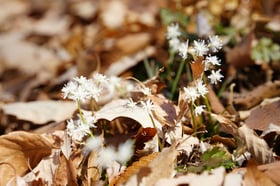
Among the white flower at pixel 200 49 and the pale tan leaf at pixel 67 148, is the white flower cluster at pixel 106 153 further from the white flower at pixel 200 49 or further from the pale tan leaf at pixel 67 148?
the white flower at pixel 200 49

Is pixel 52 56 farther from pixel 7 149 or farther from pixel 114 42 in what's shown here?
pixel 7 149

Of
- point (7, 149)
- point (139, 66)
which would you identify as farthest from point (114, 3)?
point (7, 149)

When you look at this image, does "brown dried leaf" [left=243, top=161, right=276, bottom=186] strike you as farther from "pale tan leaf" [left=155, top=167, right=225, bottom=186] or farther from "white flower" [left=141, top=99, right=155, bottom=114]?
"white flower" [left=141, top=99, right=155, bottom=114]

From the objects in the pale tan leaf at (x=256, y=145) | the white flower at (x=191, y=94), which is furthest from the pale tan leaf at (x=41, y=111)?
the pale tan leaf at (x=256, y=145)

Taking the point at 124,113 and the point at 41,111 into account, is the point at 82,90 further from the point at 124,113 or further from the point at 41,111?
the point at 41,111

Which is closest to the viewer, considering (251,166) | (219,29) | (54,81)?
(251,166)

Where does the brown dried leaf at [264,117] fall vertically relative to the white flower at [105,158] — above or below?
above
